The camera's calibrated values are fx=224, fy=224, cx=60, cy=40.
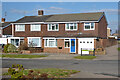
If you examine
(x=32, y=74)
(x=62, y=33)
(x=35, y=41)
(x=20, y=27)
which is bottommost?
(x=32, y=74)

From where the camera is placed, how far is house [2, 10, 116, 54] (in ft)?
107

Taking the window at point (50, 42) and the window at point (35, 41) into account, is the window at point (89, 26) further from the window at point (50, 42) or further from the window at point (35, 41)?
the window at point (35, 41)

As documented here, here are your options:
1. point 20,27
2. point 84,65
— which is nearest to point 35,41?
point 20,27

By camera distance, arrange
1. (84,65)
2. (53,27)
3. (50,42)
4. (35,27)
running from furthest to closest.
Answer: (35,27), (53,27), (50,42), (84,65)

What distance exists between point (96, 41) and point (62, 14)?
10136 mm

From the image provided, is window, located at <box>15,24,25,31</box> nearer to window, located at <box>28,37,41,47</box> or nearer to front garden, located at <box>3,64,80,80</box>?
window, located at <box>28,37,41,47</box>

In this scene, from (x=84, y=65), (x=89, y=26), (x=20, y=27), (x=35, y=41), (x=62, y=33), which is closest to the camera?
(x=84, y=65)

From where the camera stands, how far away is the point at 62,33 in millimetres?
35375

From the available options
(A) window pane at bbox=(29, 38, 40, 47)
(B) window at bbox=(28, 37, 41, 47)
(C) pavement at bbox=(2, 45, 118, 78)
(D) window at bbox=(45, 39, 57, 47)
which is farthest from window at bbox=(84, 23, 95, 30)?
(C) pavement at bbox=(2, 45, 118, 78)

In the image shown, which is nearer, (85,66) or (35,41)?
(85,66)

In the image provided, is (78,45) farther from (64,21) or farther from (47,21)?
(47,21)

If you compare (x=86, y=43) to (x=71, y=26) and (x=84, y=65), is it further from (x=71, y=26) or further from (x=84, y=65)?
(x=84, y=65)

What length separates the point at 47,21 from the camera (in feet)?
119

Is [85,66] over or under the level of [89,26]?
under
